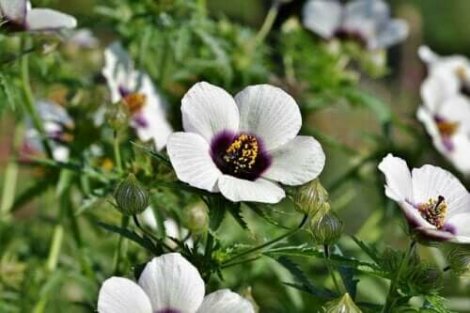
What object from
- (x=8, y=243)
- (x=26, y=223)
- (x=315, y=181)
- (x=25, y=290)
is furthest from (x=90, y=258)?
(x=315, y=181)

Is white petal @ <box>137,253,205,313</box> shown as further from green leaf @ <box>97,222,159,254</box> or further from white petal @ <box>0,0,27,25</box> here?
white petal @ <box>0,0,27,25</box>

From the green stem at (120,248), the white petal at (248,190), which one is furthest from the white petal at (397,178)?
the green stem at (120,248)

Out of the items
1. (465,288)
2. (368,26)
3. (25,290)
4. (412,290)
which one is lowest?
(465,288)

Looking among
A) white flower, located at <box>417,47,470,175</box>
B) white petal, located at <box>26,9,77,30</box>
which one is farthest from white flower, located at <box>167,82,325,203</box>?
white flower, located at <box>417,47,470,175</box>

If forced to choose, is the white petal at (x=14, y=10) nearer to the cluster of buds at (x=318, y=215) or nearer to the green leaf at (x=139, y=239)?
the green leaf at (x=139, y=239)

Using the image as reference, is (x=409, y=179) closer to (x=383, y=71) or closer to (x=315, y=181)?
(x=315, y=181)

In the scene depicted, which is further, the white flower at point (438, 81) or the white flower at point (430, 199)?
the white flower at point (438, 81)
